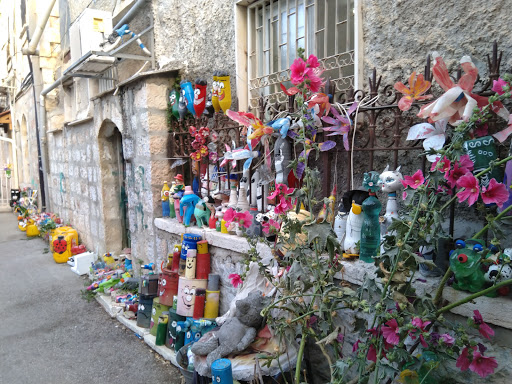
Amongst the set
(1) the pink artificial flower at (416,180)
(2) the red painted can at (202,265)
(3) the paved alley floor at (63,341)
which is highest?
(1) the pink artificial flower at (416,180)

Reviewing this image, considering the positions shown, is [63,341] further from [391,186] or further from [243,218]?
[391,186]

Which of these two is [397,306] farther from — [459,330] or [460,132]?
[460,132]

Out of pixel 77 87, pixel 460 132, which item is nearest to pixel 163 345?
pixel 460 132

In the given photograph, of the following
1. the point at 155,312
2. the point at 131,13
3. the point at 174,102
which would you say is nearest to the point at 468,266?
the point at 155,312

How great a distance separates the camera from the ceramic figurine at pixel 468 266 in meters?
1.75

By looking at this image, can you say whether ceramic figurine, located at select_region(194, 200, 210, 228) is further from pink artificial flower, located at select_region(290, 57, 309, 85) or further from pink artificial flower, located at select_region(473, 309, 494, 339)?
pink artificial flower, located at select_region(473, 309, 494, 339)

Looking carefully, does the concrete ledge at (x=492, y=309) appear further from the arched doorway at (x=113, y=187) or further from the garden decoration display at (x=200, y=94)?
the arched doorway at (x=113, y=187)

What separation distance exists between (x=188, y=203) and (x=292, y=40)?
1.75 m

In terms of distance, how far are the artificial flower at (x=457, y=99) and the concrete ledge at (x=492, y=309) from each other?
0.81 m

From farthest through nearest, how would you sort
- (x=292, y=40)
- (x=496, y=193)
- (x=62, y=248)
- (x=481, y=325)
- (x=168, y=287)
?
1. (x=62, y=248)
2. (x=168, y=287)
3. (x=292, y=40)
4. (x=481, y=325)
5. (x=496, y=193)

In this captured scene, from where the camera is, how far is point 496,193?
4.96 feet

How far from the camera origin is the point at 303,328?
1980 millimetres

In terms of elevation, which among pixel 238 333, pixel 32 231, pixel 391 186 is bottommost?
pixel 32 231

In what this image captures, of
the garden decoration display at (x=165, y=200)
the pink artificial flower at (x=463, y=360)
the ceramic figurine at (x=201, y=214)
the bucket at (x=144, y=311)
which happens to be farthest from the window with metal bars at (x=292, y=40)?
the bucket at (x=144, y=311)
